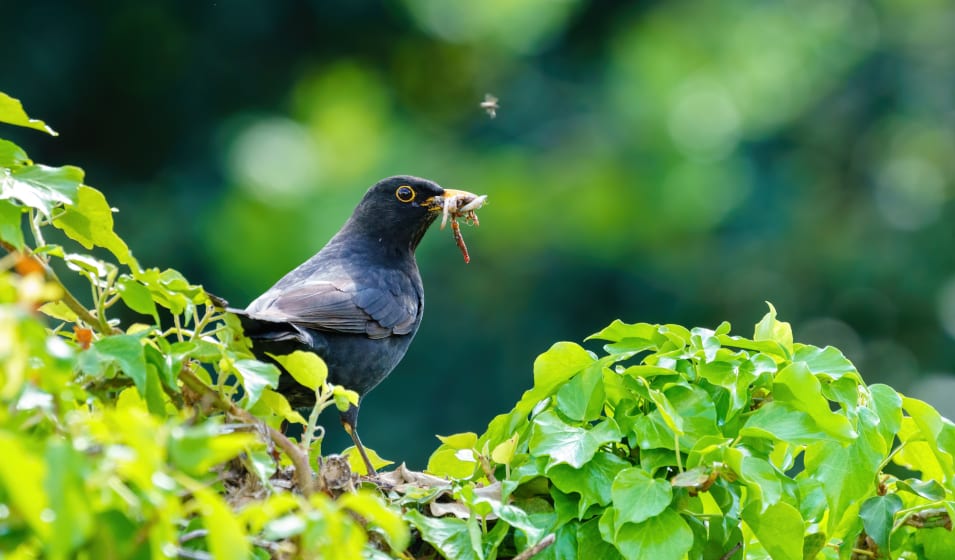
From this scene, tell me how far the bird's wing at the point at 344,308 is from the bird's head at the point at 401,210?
43 cm

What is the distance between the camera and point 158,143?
10.7 m

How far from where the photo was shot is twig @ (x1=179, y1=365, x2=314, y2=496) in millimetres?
1963

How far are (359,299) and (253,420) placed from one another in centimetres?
265

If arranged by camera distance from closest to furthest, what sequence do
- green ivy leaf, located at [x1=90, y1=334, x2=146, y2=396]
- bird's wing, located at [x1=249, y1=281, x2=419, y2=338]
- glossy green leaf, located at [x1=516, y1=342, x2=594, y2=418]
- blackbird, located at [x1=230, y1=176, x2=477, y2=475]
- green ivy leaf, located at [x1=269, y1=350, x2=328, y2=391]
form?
green ivy leaf, located at [x1=90, y1=334, x2=146, y2=396]
green ivy leaf, located at [x1=269, y1=350, x2=328, y2=391]
glossy green leaf, located at [x1=516, y1=342, x2=594, y2=418]
blackbird, located at [x1=230, y1=176, x2=477, y2=475]
bird's wing, located at [x1=249, y1=281, x2=419, y2=338]

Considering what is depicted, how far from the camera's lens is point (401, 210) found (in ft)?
17.6

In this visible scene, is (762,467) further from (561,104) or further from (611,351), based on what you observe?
(561,104)

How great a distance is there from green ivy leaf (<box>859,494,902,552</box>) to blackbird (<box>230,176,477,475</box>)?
1918mm

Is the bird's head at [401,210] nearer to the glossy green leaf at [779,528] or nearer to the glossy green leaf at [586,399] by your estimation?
the glossy green leaf at [586,399]

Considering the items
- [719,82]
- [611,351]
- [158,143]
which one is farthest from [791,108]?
[611,351]

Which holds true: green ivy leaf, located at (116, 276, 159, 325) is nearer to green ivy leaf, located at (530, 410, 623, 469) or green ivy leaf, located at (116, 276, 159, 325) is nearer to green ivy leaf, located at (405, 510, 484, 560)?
green ivy leaf, located at (405, 510, 484, 560)

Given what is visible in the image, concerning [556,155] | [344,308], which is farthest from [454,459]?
[556,155]

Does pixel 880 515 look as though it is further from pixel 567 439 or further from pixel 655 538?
pixel 567 439

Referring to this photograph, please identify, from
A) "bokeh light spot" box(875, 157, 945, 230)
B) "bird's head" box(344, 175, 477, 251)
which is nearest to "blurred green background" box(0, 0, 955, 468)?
"bokeh light spot" box(875, 157, 945, 230)

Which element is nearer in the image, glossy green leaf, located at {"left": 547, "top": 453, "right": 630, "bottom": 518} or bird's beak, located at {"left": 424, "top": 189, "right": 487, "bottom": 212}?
glossy green leaf, located at {"left": 547, "top": 453, "right": 630, "bottom": 518}
